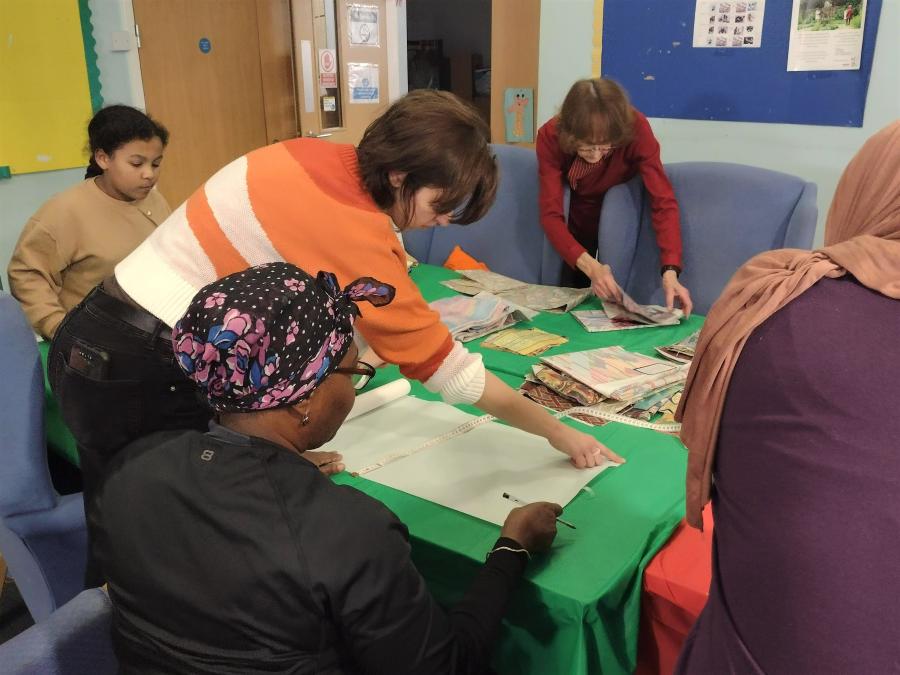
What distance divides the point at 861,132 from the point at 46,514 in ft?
10.1

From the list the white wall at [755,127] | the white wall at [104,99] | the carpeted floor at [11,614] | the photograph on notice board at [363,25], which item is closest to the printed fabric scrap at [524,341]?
the carpeted floor at [11,614]

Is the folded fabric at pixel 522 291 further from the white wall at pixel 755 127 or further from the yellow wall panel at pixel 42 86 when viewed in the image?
the yellow wall panel at pixel 42 86

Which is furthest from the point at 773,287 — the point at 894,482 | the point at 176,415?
the point at 176,415

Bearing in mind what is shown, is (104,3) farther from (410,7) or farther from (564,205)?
(410,7)

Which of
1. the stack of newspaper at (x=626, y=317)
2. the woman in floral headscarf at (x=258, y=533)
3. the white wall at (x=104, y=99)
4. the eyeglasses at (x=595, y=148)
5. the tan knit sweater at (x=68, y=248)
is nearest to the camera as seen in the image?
the woman in floral headscarf at (x=258, y=533)

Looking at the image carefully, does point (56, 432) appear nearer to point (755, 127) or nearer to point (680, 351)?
point (680, 351)

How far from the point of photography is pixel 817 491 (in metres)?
0.75

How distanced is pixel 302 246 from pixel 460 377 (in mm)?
341

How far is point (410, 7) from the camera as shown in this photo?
682 cm

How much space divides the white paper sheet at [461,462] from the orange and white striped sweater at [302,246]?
143 millimetres

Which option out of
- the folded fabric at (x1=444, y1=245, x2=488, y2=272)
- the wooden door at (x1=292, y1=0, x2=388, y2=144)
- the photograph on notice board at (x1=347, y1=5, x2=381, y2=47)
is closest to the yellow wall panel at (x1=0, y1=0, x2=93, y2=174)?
the wooden door at (x1=292, y1=0, x2=388, y2=144)

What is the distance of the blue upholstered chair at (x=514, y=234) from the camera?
2.97 meters

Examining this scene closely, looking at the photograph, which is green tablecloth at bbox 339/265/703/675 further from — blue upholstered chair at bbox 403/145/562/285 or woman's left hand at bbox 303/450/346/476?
blue upholstered chair at bbox 403/145/562/285

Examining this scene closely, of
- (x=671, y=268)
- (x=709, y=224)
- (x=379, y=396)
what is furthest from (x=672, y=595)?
(x=709, y=224)
